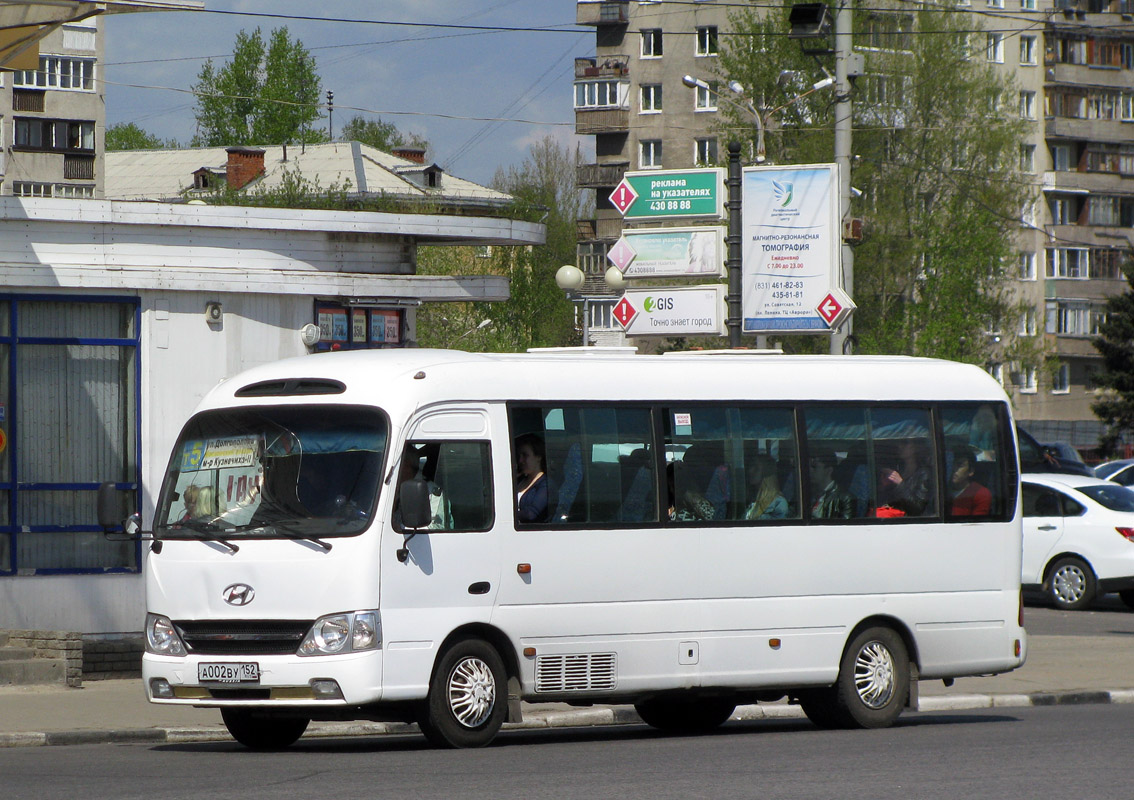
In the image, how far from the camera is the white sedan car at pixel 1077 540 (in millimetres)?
23781

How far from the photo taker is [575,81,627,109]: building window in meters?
88.1

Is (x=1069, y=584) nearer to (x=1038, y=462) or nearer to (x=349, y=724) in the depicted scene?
(x=1038, y=462)

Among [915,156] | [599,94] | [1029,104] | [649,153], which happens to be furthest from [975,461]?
[1029,104]

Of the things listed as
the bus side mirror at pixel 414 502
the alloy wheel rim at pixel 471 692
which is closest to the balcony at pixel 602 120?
the alloy wheel rim at pixel 471 692

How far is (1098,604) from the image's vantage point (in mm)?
25578

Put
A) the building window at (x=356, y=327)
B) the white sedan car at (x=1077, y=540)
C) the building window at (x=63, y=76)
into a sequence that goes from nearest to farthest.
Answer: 1. the building window at (x=356, y=327)
2. the white sedan car at (x=1077, y=540)
3. the building window at (x=63, y=76)

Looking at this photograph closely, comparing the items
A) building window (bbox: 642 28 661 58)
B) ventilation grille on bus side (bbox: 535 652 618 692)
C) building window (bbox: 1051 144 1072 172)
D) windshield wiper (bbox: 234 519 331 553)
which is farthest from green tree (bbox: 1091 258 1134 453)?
windshield wiper (bbox: 234 519 331 553)

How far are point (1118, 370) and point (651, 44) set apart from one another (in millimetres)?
26299

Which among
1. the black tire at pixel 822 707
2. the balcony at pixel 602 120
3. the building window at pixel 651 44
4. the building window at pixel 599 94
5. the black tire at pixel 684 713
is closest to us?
the black tire at pixel 822 707

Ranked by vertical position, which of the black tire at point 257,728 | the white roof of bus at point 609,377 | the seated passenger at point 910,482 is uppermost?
the white roof of bus at point 609,377

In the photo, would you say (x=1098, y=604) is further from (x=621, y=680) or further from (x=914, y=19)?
(x=914, y=19)

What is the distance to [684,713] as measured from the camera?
14.0m

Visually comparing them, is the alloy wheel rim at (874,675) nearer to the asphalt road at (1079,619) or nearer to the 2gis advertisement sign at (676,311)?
the asphalt road at (1079,619)

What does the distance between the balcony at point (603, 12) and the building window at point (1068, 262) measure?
23.0 m
